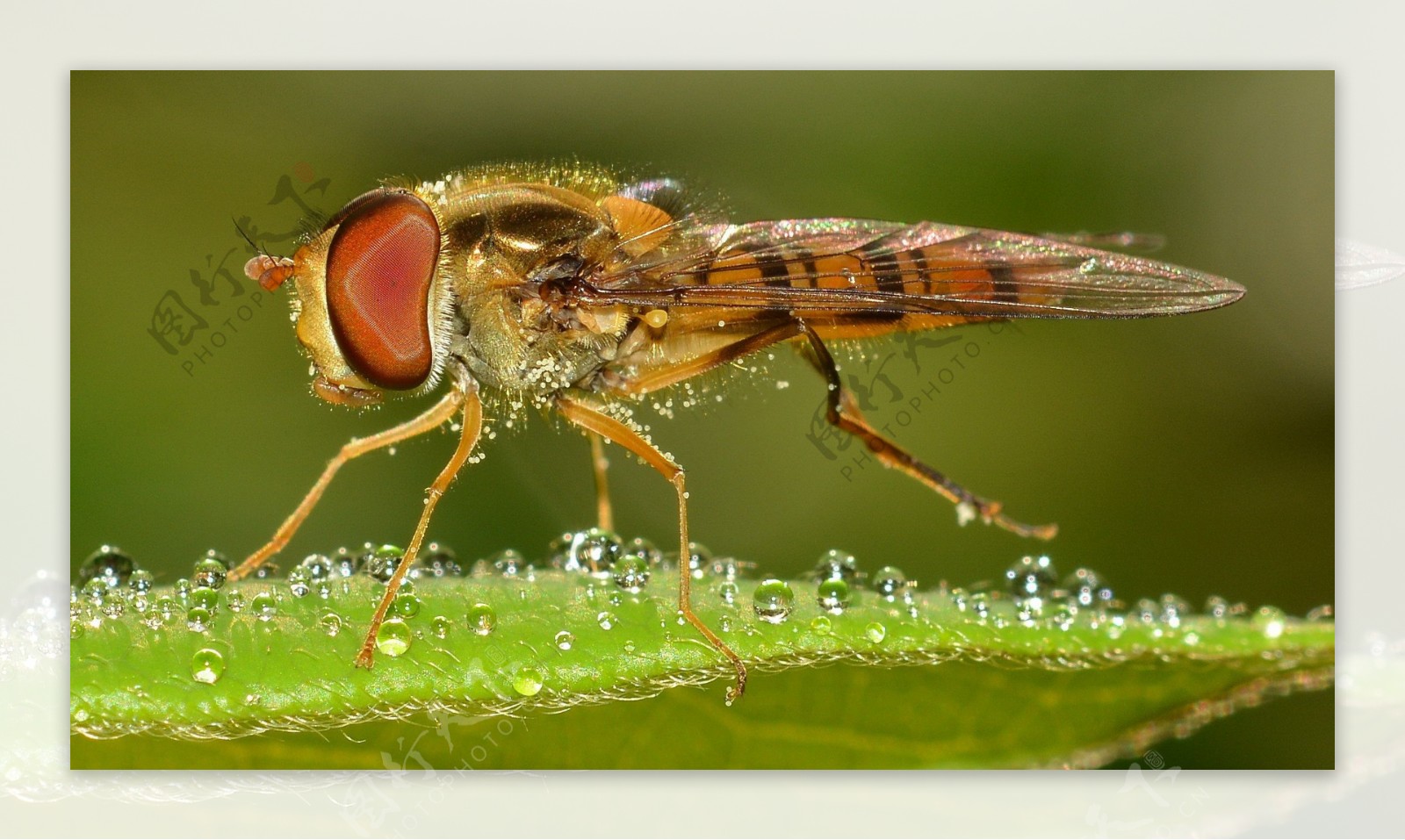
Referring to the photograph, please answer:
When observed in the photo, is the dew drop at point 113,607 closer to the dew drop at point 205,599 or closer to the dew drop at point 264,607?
the dew drop at point 205,599

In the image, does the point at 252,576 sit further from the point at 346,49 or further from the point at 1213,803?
the point at 1213,803

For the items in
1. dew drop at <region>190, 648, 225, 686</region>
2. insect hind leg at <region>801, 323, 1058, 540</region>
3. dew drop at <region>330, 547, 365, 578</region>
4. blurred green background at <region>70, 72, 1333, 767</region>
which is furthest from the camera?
blurred green background at <region>70, 72, 1333, 767</region>

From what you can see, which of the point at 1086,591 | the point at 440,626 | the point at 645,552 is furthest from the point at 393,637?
the point at 1086,591

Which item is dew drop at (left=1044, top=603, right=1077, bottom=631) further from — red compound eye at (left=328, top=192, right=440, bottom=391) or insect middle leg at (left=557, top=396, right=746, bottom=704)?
red compound eye at (left=328, top=192, right=440, bottom=391)

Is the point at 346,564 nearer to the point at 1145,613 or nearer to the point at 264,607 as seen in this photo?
the point at 264,607

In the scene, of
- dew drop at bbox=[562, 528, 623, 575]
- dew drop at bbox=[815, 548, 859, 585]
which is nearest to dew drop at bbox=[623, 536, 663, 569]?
dew drop at bbox=[562, 528, 623, 575]

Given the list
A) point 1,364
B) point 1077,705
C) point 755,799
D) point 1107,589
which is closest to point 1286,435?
point 1107,589
